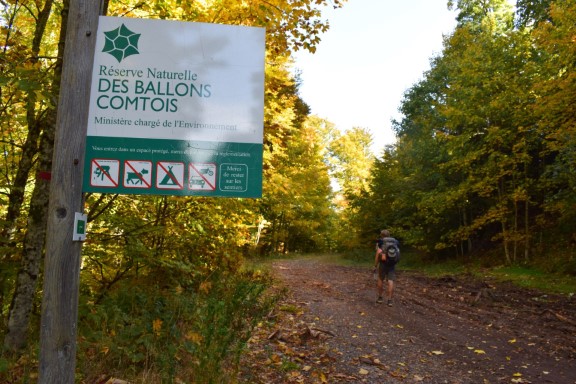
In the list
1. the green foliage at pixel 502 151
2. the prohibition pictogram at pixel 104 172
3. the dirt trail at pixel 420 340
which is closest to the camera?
the prohibition pictogram at pixel 104 172

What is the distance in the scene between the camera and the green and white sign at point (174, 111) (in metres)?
2.90

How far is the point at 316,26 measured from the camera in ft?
22.8

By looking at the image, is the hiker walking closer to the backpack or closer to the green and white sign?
the backpack

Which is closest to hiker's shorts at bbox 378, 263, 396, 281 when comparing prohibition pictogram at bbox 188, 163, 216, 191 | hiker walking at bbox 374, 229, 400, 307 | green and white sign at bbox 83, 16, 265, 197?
hiker walking at bbox 374, 229, 400, 307

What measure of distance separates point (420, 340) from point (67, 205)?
6.07 m

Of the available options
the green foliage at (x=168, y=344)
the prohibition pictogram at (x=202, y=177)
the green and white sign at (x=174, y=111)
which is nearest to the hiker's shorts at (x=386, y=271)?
the green foliage at (x=168, y=344)

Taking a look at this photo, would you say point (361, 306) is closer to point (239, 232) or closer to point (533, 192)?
point (239, 232)

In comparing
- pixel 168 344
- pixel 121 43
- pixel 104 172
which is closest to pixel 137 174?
pixel 104 172

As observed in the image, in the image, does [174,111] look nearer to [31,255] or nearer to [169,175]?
[169,175]

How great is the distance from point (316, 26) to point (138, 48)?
4584 millimetres

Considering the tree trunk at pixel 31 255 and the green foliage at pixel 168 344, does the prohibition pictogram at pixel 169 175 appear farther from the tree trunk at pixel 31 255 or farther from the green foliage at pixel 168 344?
the tree trunk at pixel 31 255

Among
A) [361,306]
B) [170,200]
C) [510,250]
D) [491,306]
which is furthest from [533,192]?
[170,200]

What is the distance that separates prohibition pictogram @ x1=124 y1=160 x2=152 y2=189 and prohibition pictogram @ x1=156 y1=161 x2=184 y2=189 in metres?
0.06

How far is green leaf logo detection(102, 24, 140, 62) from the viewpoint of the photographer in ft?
9.65
